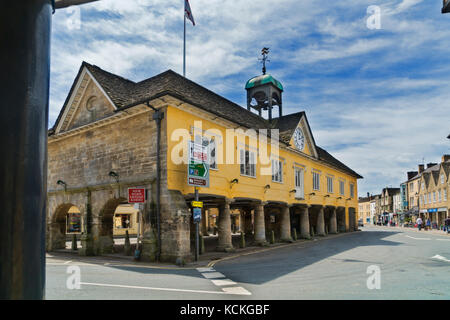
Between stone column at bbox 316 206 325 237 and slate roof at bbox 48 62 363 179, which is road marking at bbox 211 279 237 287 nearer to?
slate roof at bbox 48 62 363 179

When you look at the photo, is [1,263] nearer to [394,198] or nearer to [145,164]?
[145,164]

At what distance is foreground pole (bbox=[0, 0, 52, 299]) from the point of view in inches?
47.9

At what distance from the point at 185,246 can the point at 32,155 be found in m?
12.7

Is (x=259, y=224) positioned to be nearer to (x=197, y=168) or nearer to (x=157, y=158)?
(x=197, y=168)

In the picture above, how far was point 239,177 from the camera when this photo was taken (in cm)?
1861

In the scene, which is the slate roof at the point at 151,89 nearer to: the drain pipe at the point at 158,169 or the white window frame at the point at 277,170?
the drain pipe at the point at 158,169

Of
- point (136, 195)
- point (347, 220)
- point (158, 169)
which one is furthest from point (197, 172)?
point (347, 220)

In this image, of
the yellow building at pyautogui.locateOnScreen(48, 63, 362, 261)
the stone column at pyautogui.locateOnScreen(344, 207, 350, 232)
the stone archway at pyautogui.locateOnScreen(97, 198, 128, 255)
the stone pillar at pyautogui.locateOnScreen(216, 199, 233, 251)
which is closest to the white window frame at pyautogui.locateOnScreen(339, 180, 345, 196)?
the stone column at pyautogui.locateOnScreen(344, 207, 350, 232)

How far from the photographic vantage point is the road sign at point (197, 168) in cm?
1363

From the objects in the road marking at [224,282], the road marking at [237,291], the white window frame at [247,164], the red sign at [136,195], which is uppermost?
the white window frame at [247,164]

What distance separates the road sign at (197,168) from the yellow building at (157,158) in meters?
0.73

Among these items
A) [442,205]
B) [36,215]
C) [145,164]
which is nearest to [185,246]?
[145,164]

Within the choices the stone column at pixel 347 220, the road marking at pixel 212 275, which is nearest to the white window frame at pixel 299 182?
the stone column at pixel 347 220

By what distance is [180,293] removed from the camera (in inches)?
302
